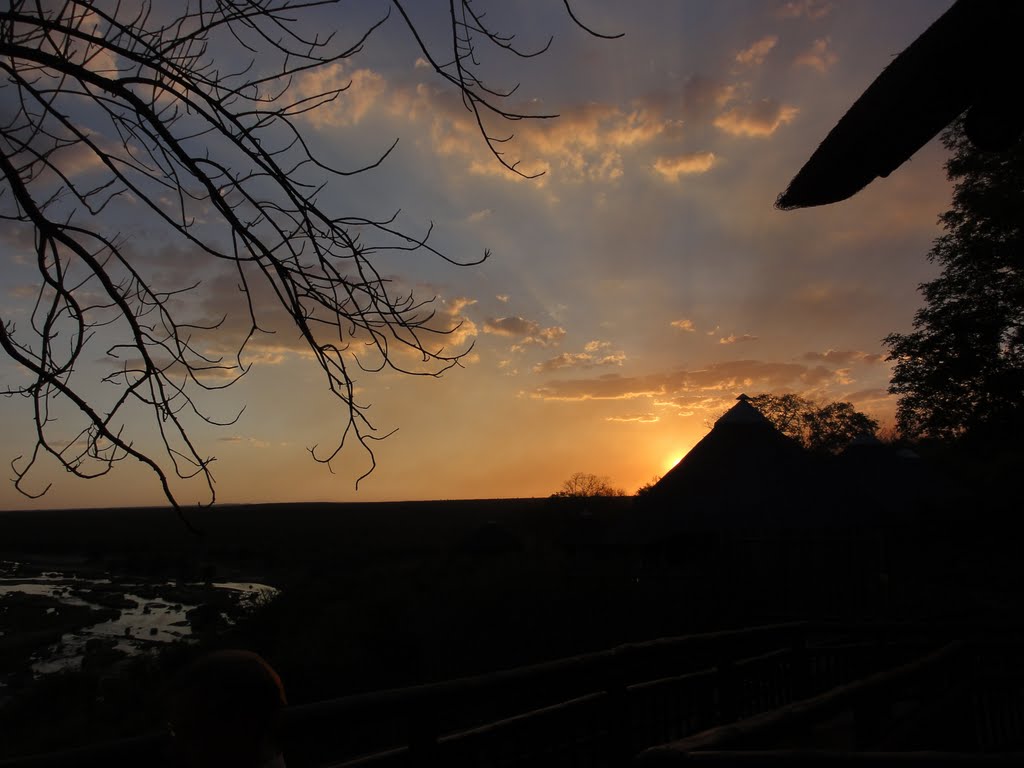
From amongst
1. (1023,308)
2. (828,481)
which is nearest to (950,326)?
(1023,308)

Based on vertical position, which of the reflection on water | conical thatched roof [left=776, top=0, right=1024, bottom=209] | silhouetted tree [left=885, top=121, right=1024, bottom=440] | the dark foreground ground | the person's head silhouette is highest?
silhouetted tree [left=885, top=121, right=1024, bottom=440]

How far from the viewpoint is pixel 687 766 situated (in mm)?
1303

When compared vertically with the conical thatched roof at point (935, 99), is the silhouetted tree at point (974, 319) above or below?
above

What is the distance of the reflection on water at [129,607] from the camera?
2719 centimetres

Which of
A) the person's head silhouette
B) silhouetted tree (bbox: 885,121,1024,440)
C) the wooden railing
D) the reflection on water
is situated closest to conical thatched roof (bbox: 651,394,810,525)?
silhouetted tree (bbox: 885,121,1024,440)

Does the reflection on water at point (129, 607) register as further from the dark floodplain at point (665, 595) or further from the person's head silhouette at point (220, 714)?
the person's head silhouette at point (220, 714)

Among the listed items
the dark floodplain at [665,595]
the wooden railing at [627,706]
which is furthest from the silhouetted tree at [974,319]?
the wooden railing at [627,706]

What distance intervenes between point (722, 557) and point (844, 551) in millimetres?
2389

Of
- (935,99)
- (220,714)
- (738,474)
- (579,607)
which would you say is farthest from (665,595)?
(220,714)

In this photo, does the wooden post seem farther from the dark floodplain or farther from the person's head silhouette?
the dark floodplain

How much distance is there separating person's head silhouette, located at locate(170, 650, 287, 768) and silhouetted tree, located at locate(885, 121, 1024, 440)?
2211 centimetres

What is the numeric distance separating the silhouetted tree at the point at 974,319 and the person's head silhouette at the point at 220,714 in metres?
22.1

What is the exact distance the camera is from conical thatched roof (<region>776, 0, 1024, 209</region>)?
2.13 m

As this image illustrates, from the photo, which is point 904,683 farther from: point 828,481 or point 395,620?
point 395,620
